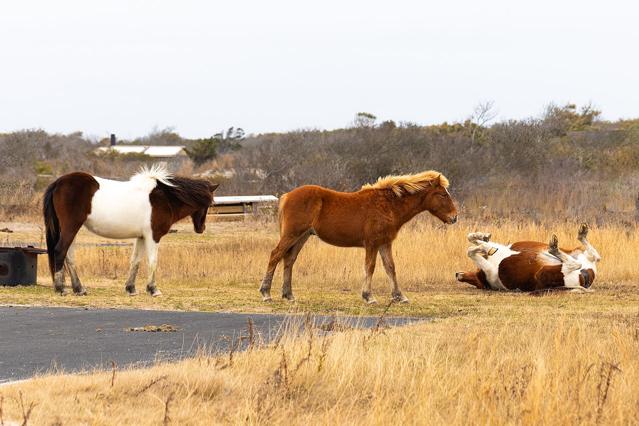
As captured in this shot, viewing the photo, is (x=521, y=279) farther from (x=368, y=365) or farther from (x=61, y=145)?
(x=61, y=145)

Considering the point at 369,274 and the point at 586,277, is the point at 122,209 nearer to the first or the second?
the point at 369,274

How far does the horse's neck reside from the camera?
1753cm

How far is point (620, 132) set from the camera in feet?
237

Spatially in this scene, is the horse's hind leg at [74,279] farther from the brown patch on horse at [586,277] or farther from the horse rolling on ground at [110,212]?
the brown patch on horse at [586,277]

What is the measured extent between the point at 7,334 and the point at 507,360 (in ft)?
17.5

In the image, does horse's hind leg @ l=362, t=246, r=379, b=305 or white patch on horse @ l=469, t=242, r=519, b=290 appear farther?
white patch on horse @ l=469, t=242, r=519, b=290

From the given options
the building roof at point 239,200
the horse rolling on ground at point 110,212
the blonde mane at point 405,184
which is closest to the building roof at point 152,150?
the building roof at point 239,200

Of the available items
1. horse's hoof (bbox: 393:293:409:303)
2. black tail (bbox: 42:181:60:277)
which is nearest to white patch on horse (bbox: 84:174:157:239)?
black tail (bbox: 42:181:60:277)

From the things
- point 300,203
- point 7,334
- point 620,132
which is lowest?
point 7,334

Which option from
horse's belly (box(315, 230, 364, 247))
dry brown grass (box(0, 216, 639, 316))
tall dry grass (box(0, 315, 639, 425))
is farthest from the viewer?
horse's belly (box(315, 230, 364, 247))

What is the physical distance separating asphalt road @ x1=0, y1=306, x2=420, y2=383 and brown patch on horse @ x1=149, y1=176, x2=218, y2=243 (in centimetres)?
266

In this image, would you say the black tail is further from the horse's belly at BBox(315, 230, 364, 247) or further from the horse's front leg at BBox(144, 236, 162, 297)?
the horse's belly at BBox(315, 230, 364, 247)

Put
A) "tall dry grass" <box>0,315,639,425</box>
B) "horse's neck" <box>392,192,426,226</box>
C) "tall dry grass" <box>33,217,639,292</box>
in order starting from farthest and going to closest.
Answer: "tall dry grass" <box>33,217,639,292</box> < "horse's neck" <box>392,192,426,226</box> < "tall dry grass" <box>0,315,639,425</box>

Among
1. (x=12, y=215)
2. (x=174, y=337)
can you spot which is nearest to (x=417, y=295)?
(x=174, y=337)
